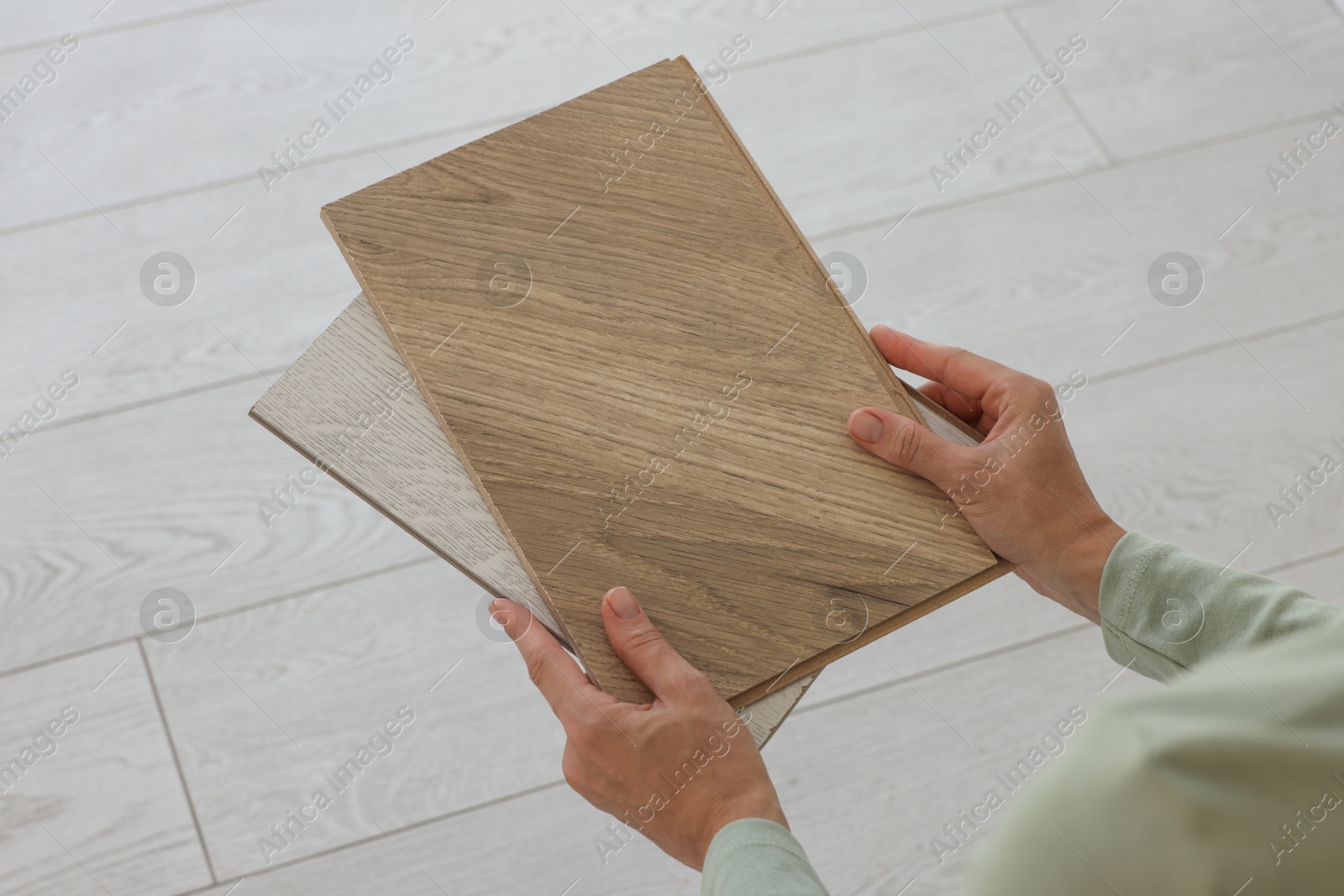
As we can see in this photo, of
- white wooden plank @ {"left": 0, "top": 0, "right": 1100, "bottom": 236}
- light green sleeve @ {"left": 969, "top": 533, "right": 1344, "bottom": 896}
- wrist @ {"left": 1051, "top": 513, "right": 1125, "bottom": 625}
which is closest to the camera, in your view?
light green sleeve @ {"left": 969, "top": 533, "right": 1344, "bottom": 896}

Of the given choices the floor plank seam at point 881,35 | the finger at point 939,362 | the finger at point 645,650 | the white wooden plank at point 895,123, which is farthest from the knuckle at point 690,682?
the floor plank seam at point 881,35

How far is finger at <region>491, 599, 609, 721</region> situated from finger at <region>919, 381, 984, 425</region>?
10.2 inches

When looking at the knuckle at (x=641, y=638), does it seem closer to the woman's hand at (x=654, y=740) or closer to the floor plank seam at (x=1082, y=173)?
the woman's hand at (x=654, y=740)

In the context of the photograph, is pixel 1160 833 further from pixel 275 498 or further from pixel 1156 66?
pixel 1156 66

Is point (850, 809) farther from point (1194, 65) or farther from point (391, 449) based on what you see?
point (1194, 65)

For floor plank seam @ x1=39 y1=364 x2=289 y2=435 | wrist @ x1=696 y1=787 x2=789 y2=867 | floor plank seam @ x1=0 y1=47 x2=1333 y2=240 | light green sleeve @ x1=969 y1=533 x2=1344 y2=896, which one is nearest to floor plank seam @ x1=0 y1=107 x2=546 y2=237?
floor plank seam @ x1=0 y1=47 x2=1333 y2=240

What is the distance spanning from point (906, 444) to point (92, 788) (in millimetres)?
706

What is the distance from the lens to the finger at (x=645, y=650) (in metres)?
0.43

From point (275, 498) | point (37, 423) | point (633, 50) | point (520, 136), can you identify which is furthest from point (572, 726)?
point (633, 50)

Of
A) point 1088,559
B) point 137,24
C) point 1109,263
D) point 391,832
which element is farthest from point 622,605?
point 137,24

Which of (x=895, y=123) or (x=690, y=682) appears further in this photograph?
(x=895, y=123)

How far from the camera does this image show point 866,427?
47 centimetres

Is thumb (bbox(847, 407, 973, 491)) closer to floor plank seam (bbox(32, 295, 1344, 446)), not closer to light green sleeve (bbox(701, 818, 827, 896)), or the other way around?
light green sleeve (bbox(701, 818, 827, 896))

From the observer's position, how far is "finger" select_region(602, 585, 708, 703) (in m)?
0.43
